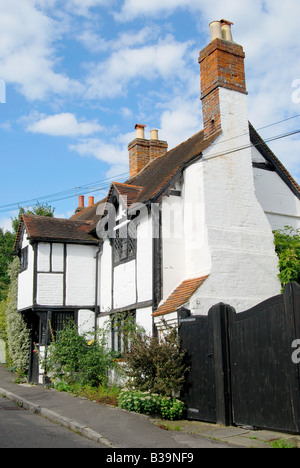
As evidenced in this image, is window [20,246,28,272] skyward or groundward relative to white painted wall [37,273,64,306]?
skyward

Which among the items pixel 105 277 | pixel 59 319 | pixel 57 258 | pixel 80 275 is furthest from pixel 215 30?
pixel 59 319

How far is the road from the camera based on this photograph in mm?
6670

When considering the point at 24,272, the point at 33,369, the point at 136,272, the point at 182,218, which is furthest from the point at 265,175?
the point at 33,369

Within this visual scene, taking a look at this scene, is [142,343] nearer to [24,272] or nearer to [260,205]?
[260,205]

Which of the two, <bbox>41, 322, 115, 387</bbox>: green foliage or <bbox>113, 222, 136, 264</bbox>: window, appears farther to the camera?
<bbox>113, 222, 136, 264</bbox>: window

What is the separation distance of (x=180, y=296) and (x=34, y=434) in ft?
15.4

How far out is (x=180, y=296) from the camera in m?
10.9

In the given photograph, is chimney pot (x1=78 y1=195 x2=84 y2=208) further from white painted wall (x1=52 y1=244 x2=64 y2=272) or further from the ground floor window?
the ground floor window

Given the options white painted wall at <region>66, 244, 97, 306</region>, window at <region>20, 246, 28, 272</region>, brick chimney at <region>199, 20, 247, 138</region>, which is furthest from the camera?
window at <region>20, 246, 28, 272</region>

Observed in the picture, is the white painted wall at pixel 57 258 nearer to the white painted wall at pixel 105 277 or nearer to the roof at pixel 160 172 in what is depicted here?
the white painted wall at pixel 105 277

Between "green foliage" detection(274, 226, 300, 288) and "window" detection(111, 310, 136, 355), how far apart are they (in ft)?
13.6

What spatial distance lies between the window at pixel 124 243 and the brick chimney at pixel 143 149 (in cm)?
509
